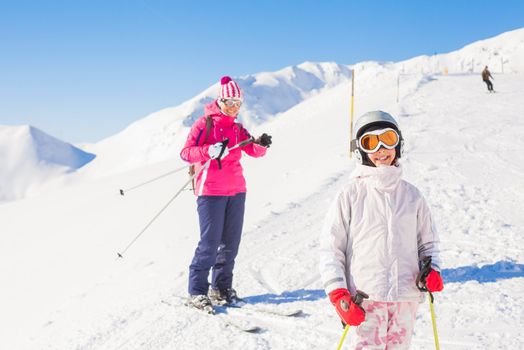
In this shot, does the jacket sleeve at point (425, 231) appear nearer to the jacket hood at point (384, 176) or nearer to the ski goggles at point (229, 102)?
the jacket hood at point (384, 176)

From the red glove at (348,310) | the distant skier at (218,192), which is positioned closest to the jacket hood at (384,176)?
the red glove at (348,310)

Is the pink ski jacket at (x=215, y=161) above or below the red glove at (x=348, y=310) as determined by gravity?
above

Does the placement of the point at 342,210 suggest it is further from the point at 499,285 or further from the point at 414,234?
the point at 499,285

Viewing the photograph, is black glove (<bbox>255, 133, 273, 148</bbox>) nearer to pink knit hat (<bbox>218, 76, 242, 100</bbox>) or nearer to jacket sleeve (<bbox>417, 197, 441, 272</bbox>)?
pink knit hat (<bbox>218, 76, 242, 100</bbox>)

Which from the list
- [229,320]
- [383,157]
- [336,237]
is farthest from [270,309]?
[383,157]

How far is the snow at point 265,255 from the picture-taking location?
386cm

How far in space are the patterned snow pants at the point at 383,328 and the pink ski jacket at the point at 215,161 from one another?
7.22 feet

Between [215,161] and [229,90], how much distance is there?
694 mm

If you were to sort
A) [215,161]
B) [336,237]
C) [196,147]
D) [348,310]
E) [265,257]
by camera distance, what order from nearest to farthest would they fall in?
1. [348,310]
2. [336,237]
3. [196,147]
4. [215,161]
5. [265,257]

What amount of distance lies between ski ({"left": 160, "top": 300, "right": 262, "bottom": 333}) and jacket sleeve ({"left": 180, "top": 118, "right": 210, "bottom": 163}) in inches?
55.3

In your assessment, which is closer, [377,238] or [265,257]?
[377,238]

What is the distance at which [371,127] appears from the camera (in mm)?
2533

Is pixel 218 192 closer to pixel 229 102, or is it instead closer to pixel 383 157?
pixel 229 102

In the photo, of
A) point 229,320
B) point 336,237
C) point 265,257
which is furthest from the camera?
point 265,257
